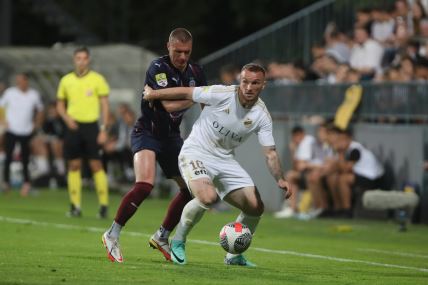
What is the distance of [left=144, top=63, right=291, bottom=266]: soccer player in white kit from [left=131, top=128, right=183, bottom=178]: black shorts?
49 centimetres

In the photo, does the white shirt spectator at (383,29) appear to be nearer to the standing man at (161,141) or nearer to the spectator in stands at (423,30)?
the spectator in stands at (423,30)

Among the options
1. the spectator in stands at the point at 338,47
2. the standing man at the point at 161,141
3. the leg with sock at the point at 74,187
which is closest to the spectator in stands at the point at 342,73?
the spectator in stands at the point at 338,47

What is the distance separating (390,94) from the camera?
65.4ft

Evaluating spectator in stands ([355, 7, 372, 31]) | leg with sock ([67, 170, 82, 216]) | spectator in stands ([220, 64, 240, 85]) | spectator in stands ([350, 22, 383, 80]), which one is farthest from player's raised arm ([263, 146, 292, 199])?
spectator in stands ([355, 7, 372, 31])

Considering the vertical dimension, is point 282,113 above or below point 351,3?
below

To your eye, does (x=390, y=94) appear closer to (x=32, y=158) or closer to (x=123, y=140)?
(x=123, y=140)

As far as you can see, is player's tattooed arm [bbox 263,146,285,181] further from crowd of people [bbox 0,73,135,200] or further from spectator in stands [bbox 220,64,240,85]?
crowd of people [bbox 0,73,135,200]

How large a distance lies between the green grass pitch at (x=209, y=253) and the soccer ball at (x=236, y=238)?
7.7 inches

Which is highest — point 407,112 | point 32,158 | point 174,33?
point 174,33

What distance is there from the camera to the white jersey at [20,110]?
2380cm

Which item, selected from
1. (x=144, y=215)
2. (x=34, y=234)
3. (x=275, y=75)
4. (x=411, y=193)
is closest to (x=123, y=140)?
(x=275, y=75)

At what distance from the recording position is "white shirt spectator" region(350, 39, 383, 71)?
2159cm

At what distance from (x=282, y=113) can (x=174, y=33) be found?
10.7 metres

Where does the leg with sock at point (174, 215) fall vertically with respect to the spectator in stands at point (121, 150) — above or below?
above
